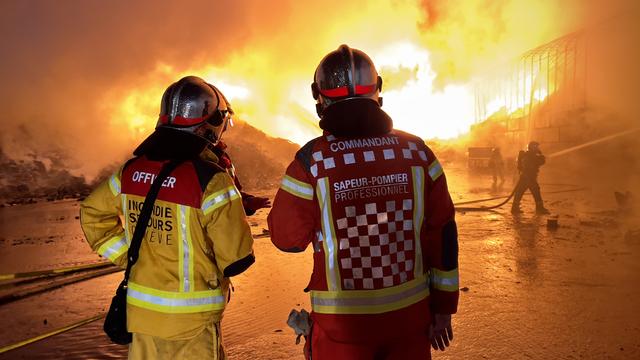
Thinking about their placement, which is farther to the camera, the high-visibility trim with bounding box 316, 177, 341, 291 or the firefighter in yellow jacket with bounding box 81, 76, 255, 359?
the firefighter in yellow jacket with bounding box 81, 76, 255, 359

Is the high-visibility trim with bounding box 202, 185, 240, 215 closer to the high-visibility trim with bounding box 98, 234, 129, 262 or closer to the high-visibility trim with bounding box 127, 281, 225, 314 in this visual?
the high-visibility trim with bounding box 127, 281, 225, 314

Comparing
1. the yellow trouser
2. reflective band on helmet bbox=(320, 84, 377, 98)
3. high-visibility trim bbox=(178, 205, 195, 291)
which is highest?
reflective band on helmet bbox=(320, 84, 377, 98)

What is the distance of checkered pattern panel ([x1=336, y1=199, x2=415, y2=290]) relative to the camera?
181cm

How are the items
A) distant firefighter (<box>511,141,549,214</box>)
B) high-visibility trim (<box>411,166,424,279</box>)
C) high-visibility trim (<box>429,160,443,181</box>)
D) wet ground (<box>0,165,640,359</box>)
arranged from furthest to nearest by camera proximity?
distant firefighter (<box>511,141,549,214</box>) → wet ground (<box>0,165,640,359</box>) → high-visibility trim (<box>429,160,443,181</box>) → high-visibility trim (<box>411,166,424,279</box>)

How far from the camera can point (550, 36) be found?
23.6 metres

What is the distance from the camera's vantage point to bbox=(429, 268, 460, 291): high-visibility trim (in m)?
2.01

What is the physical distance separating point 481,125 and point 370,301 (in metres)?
28.8

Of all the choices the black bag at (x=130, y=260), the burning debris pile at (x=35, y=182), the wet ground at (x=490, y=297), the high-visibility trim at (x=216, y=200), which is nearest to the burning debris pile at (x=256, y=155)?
the burning debris pile at (x=35, y=182)

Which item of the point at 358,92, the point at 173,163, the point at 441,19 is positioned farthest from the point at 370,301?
the point at 441,19

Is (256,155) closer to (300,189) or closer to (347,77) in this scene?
(347,77)

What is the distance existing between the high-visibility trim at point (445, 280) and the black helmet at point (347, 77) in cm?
90

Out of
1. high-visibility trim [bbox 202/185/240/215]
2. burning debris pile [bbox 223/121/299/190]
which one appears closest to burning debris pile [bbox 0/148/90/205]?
burning debris pile [bbox 223/121/299/190]

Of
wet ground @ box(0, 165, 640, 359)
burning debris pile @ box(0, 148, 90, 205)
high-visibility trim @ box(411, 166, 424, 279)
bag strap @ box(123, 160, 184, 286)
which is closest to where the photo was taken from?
high-visibility trim @ box(411, 166, 424, 279)

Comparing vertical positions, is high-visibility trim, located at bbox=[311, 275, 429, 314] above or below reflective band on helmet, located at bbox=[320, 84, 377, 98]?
below
